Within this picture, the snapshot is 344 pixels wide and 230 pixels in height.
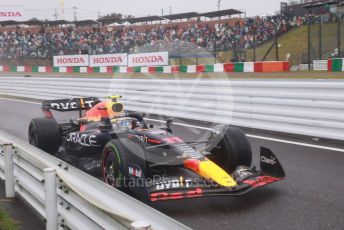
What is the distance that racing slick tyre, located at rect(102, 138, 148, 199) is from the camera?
4602 millimetres

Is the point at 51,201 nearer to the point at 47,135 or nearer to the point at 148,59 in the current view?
the point at 47,135

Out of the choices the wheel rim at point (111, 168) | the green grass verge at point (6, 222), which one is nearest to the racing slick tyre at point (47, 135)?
the wheel rim at point (111, 168)

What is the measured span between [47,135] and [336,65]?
13.0 meters

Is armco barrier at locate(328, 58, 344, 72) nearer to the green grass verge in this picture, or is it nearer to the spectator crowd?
the spectator crowd

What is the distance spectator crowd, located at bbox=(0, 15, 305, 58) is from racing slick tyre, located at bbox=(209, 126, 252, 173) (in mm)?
12421

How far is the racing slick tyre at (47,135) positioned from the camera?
6.79 metres

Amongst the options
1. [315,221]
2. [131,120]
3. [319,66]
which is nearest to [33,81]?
[319,66]

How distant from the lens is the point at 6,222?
14.1 feet

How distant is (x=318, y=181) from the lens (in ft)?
17.9

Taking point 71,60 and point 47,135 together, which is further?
point 71,60

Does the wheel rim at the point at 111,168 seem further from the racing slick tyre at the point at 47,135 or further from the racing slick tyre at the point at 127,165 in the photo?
the racing slick tyre at the point at 47,135

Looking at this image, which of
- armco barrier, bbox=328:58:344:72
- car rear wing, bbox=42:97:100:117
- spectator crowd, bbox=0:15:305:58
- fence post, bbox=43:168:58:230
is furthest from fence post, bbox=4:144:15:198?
armco barrier, bbox=328:58:344:72

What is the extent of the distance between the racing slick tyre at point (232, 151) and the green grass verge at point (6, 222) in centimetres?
247

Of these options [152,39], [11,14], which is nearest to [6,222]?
[152,39]
